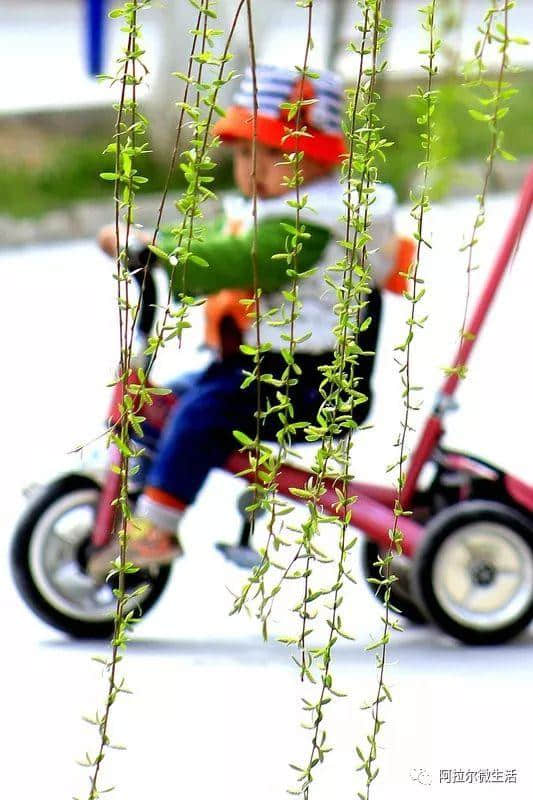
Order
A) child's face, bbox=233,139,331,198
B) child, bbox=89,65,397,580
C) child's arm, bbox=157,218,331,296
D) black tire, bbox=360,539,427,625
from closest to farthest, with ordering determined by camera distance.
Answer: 1. child's arm, bbox=157,218,331,296
2. child, bbox=89,65,397,580
3. child's face, bbox=233,139,331,198
4. black tire, bbox=360,539,427,625

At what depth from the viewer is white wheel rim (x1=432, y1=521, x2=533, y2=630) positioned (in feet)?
13.5

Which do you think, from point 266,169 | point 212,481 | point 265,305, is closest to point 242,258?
point 265,305

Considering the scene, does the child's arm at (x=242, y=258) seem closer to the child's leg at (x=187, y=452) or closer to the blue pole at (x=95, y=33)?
the child's leg at (x=187, y=452)

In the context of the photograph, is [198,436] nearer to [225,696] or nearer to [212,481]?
[225,696]

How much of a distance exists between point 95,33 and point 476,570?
8072 millimetres

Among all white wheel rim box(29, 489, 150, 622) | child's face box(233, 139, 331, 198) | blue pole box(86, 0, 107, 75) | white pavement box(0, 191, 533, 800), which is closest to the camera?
white pavement box(0, 191, 533, 800)

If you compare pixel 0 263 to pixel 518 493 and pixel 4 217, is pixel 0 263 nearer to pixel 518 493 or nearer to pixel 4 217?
pixel 4 217

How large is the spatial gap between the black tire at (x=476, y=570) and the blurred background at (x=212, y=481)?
85mm

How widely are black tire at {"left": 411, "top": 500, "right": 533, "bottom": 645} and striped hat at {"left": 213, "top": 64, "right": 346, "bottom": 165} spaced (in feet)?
2.94

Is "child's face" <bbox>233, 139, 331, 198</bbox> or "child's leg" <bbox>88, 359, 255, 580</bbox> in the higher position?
"child's face" <bbox>233, 139, 331, 198</bbox>

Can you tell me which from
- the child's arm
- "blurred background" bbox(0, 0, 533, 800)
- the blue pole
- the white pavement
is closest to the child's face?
the child's arm

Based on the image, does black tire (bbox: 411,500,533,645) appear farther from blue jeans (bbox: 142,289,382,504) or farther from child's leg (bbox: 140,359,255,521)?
child's leg (bbox: 140,359,255,521)

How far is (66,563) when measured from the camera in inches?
167

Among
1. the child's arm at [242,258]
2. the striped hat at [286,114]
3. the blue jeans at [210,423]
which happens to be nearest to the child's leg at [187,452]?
the blue jeans at [210,423]
